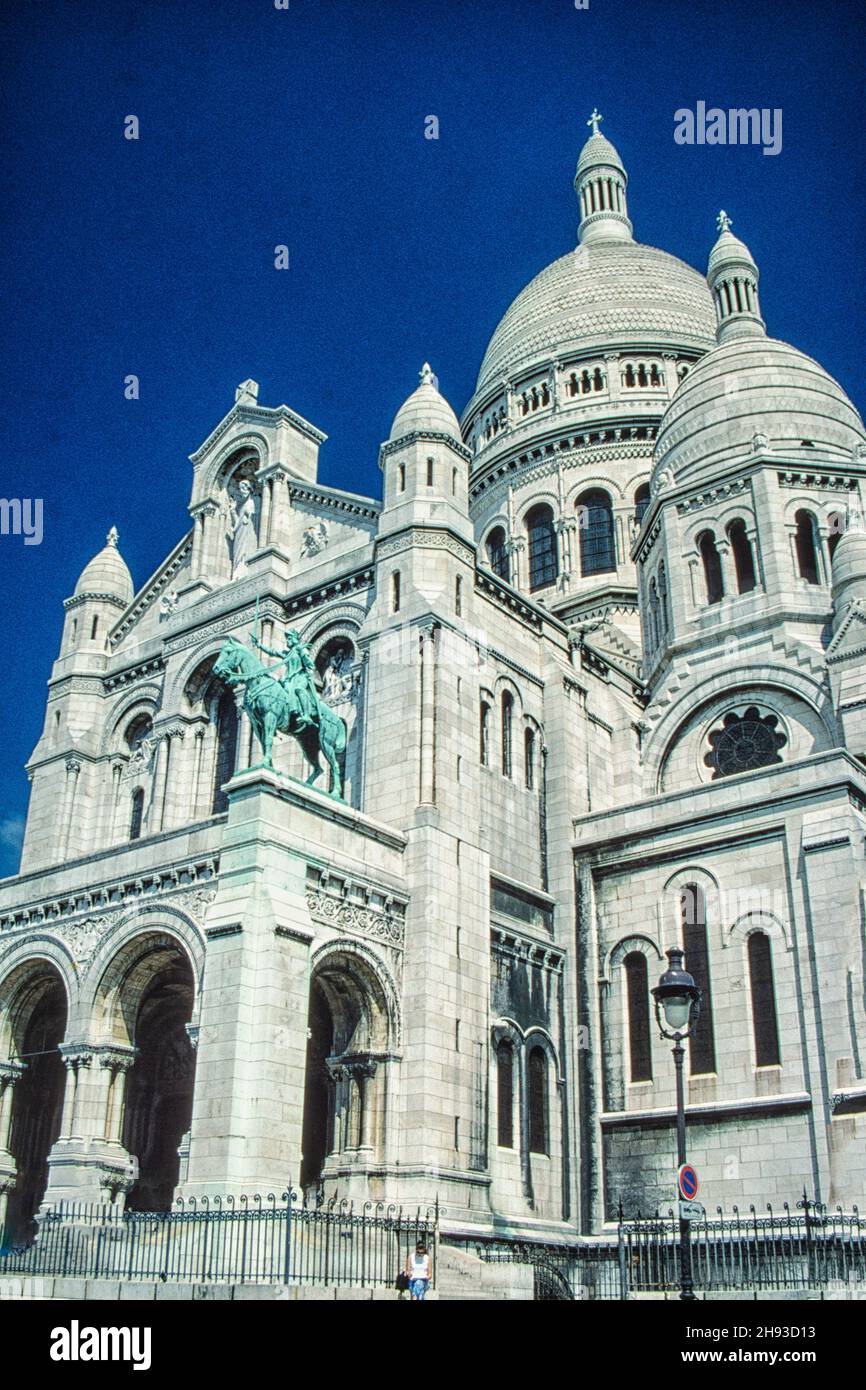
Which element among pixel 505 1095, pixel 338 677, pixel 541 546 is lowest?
pixel 505 1095

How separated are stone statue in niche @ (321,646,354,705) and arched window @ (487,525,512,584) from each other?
69.4ft

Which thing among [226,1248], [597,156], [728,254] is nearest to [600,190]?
[597,156]

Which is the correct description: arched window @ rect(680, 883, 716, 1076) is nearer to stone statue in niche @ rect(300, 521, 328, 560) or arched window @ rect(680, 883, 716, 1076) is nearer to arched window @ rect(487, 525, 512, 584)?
stone statue in niche @ rect(300, 521, 328, 560)

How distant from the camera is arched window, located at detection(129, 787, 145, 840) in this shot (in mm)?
37375

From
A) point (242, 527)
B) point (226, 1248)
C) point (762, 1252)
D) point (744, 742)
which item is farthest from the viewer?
point (242, 527)

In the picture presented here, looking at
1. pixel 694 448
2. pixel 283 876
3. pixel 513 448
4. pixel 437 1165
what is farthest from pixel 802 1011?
pixel 513 448

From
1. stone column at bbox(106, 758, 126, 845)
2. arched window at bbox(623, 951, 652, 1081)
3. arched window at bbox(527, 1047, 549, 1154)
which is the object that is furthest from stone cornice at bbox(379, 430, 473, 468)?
arched window at bbox(527, 1047, 549, 1154)

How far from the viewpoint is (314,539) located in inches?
1416

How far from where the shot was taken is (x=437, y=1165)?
1003 inches

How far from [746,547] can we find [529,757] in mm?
11037

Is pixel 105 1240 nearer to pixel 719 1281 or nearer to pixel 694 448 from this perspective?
pixel 719 1281

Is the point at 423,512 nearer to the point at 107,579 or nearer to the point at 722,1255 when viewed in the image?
the point at 107,579

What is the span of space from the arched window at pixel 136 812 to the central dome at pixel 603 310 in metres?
29.8

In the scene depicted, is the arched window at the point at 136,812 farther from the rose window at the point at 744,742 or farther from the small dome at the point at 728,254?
the small dome at the point at 728,254
